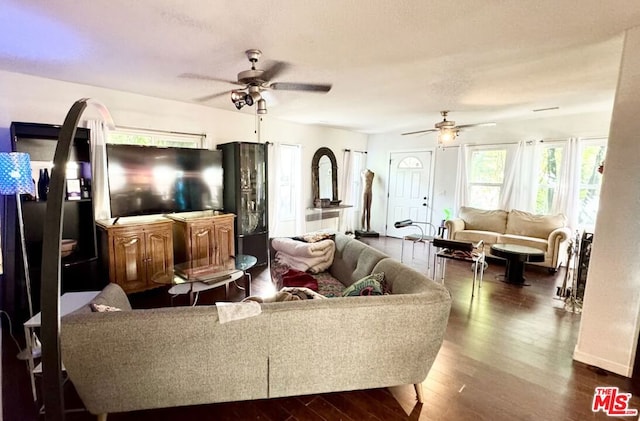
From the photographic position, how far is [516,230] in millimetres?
5031

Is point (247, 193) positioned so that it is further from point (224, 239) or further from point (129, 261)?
point (129, 261)

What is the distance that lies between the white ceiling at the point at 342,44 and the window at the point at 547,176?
5.12 ft

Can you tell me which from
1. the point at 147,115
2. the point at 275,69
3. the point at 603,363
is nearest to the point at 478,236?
the point at 603,363

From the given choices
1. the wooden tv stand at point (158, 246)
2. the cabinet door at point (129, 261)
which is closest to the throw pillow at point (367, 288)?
the wooden tv stand at point (158, 246)

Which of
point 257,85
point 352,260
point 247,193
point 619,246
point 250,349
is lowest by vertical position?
point 250,349

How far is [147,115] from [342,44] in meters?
2.84

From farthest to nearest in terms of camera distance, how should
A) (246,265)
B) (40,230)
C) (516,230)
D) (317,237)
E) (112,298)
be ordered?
(516,230)
(317,237)
(246,265)
(40,230)
(112,298)

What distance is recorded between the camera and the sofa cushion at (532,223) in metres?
4.74

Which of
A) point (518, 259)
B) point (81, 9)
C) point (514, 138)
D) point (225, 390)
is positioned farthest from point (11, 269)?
point (514, 138)

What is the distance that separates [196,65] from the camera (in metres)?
2.70

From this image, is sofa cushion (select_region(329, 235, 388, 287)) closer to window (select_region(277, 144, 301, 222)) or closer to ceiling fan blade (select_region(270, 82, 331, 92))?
ceiling fan blade (select_region(270, 82, 331, 92))

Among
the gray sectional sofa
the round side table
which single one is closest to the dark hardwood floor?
the gray sectional sofa

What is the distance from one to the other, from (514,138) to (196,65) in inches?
211

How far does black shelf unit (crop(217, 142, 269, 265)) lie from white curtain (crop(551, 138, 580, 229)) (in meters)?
4.80
